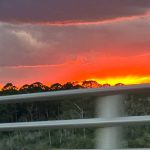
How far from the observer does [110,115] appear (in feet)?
20.3

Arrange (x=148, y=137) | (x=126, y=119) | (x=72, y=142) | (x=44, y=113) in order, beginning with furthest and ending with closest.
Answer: (x=44, y=113)
(x=72, y=142)
(x=148, y=137)
(x=126, y=119)

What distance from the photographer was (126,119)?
5.99 m

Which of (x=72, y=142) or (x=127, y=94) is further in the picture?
(x=72, y=142)

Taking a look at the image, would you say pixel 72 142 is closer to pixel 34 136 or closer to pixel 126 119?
pixel 34 136

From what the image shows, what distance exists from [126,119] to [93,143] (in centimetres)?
64

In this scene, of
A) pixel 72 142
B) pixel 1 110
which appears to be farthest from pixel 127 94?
pixel 1 110

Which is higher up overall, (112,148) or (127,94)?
(127,94)

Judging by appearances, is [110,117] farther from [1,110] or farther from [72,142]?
[1,110]

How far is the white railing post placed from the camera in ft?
20.3

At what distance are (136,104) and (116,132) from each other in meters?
0.54

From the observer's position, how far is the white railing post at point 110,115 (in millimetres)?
6191

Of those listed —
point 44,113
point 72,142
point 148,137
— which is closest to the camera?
point 148,137

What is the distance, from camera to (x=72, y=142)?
22.6 feet

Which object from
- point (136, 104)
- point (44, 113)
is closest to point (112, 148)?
point (136, 104)
